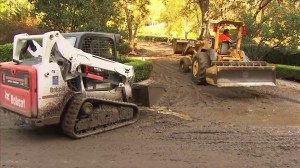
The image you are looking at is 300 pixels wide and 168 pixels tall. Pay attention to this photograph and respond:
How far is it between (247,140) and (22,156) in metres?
3.93

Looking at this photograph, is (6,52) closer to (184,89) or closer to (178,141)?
(184,89)

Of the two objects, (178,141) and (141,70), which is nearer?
(178,141)

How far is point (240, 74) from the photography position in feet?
39.7

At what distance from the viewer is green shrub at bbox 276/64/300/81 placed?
17.4 meters

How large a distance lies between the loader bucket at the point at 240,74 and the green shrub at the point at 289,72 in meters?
5.39

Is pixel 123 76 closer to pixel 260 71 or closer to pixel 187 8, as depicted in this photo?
pixel 260 71

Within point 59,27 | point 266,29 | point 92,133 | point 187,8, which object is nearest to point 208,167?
point 92,133

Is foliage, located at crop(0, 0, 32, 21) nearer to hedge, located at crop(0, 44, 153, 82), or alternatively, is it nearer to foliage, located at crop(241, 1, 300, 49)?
hedge, located at crop(0, 44, 153, 82)

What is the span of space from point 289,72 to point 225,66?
716 centimetres

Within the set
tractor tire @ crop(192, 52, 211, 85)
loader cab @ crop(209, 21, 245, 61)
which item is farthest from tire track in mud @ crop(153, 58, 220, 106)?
loader cab @ crop(209, 21, 245, 61)

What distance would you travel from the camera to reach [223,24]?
14.0m

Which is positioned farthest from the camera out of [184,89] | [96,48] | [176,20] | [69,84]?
[176,20]

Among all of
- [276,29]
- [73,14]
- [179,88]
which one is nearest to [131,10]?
[73,14]

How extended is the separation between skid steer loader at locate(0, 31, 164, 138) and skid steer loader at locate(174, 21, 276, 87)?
13.6 feet
